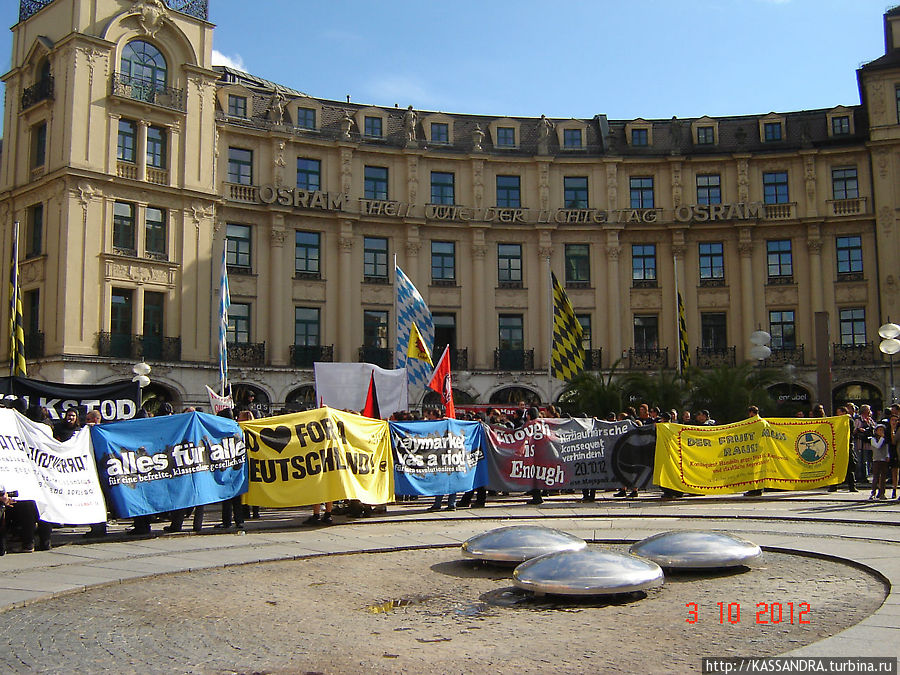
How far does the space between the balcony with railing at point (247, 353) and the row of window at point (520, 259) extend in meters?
3.32

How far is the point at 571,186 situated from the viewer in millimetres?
43812

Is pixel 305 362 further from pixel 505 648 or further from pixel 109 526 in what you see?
pixel 505 648

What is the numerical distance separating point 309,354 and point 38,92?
48.1 ft

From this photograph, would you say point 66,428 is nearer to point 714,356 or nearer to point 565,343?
point 565,343

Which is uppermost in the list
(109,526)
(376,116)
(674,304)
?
(376,116)

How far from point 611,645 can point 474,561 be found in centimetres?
405

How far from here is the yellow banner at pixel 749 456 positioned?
62.4 feet

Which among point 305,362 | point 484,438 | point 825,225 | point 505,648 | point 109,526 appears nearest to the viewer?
point 505,648

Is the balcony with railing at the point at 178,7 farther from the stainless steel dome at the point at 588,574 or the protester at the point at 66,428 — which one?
the stainless steel dome at the point at 588,574

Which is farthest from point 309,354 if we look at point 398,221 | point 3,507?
point 3,507

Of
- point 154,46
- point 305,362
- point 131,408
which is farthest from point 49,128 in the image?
point 131,408

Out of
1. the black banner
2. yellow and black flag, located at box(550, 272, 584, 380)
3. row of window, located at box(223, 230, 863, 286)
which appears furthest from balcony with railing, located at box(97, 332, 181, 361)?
yellow and black flag, located at box(550, 272, 584, 380)

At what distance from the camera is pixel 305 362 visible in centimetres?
3878

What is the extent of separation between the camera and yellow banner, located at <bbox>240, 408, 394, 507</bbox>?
48.3 ft
